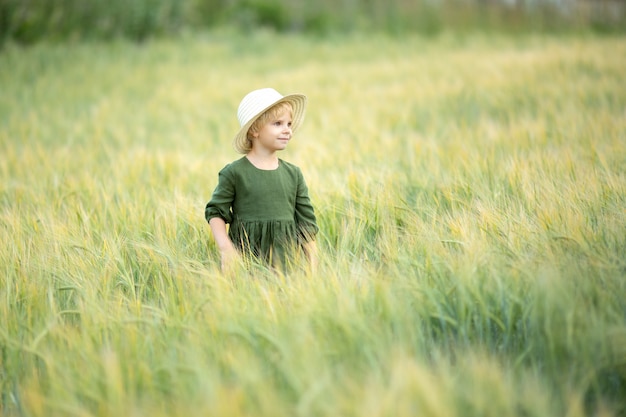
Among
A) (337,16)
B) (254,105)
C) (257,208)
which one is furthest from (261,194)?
(337,16)

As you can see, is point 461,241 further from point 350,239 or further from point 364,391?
point 364,391

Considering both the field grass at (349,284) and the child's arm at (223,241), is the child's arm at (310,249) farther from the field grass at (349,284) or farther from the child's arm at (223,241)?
the child's arm at (223,241)

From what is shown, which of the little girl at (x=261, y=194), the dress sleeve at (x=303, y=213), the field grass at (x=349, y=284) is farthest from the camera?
the dress sleeve at (x=303, y=213)

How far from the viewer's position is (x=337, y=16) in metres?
13.3

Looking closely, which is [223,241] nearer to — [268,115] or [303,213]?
[303,213]

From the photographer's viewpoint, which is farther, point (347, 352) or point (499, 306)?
point (499, 306)

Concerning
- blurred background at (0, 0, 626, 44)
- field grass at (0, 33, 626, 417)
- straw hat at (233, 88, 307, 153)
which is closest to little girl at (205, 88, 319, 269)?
straw hat at (233, 88, 307, 153)

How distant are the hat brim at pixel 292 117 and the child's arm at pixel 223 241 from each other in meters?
0.29

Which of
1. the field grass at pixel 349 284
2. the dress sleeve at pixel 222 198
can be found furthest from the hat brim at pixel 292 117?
the field grass at pixel 349 284

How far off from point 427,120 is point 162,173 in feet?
7.62

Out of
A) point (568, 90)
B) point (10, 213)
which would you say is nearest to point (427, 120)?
point (568, 90)

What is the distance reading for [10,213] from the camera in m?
2.65

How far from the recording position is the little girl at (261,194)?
2.14 metres

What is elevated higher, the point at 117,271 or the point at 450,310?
the point at 117,271
